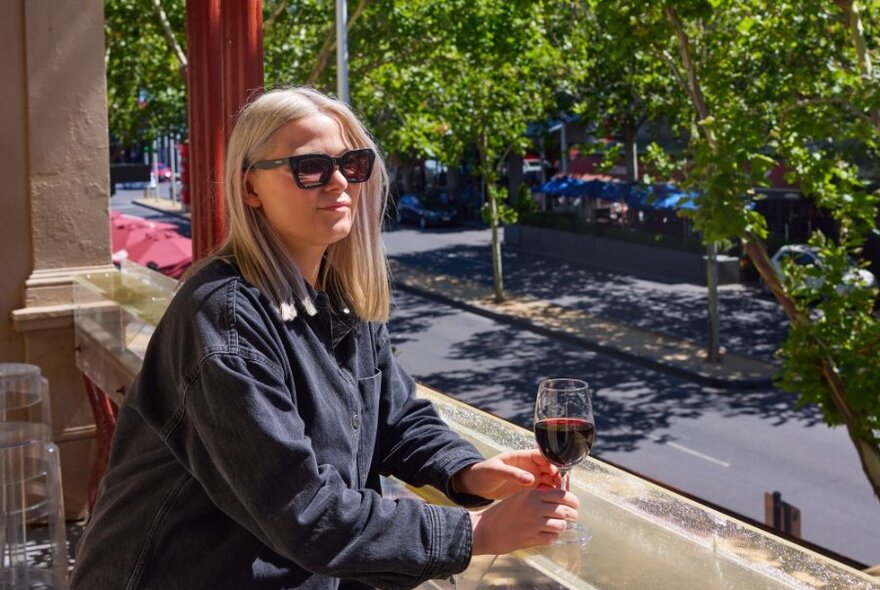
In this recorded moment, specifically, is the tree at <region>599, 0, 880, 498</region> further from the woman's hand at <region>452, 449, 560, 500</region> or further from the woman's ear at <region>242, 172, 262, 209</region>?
the woman's ear at <region>242, 172, 262, 209</region>

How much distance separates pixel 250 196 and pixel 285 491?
579 millimetres

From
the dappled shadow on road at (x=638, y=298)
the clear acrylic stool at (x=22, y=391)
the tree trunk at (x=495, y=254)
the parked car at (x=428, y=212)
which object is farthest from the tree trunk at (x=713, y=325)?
the parked car at (x=428, y=212)

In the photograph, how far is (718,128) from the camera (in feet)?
28.4

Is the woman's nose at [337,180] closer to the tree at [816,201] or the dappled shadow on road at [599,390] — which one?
the tree at [816,201]

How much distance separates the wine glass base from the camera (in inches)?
86.4

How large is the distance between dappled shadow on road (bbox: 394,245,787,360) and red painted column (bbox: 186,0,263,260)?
17565 millimetres

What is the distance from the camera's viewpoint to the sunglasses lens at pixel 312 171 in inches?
79.4

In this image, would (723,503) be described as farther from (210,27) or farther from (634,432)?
(210,27)

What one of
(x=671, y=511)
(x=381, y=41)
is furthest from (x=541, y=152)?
(x=671, y=511)

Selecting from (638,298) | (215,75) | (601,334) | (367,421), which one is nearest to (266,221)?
(367,421)

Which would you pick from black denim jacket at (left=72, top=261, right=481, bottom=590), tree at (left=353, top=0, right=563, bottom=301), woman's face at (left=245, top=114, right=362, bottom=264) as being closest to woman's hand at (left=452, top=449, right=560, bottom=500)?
black denim jacket at (left=72, top=261, right=481, bottom=590)

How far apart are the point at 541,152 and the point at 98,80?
3460cm

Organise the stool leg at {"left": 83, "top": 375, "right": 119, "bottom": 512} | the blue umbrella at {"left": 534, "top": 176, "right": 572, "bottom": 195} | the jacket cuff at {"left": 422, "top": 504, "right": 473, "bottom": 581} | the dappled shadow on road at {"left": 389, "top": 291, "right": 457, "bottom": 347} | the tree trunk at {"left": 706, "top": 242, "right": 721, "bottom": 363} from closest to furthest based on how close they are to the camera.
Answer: the jacket cuff at {"left": 422, "top": 504, "right": 473, "bottom": 581}, the stool leg at {"left": 83, "top": 375, "right": 119, "bottom": 512}, the tree trunk at {"left": 706, "top": 242, "right": 721, "bottom": 363}, the dappled shadow on road at {"left": 389, "top": 291, "right": 457, "bottom": 347}, the blue umbrella at {"left": 534, "top": 176, "right": 572, "bottom": 195}

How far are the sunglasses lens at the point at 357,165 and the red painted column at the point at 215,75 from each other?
7.36 ft
